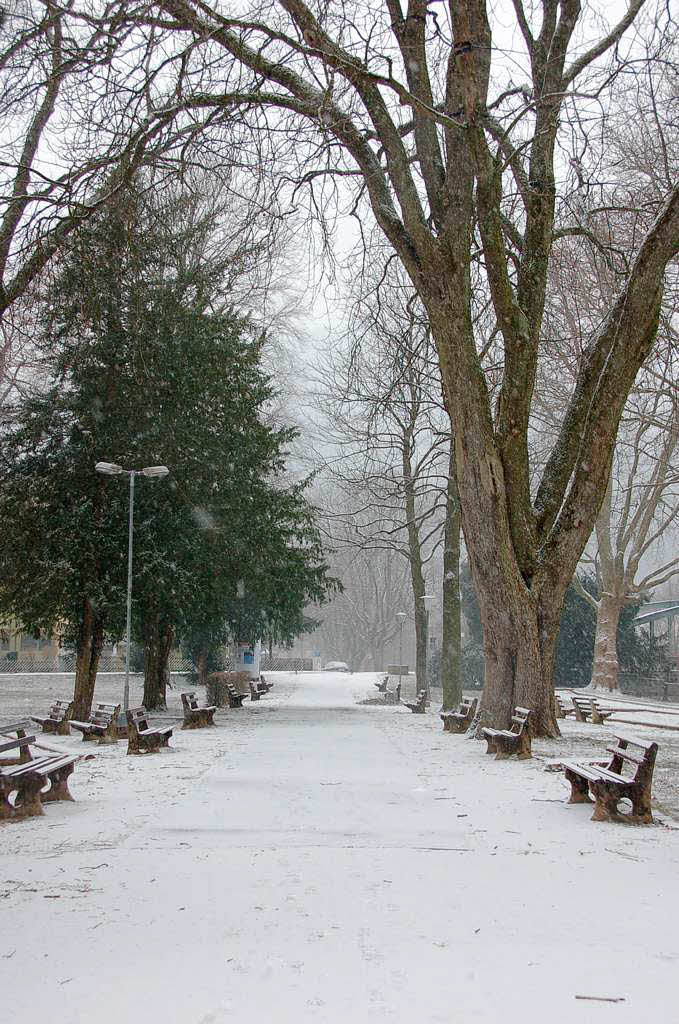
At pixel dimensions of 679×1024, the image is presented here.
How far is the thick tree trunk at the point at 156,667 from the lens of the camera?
26.8 metres

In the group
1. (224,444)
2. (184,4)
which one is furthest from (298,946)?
(224,444)

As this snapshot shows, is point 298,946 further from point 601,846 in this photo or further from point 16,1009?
point 601,846

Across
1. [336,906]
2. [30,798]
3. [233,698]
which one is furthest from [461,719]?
[336,906]

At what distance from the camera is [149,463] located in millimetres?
22547

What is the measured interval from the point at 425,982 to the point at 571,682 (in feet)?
133

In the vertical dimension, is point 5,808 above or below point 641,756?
below

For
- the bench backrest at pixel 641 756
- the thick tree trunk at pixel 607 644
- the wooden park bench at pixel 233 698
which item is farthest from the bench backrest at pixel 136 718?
the thick tree trunk at pixel 607 644

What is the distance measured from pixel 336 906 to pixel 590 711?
19526 millimetres

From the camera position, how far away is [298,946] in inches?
179

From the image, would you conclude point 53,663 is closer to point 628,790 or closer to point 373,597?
point 373,597

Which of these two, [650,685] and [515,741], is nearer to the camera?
[515,741]

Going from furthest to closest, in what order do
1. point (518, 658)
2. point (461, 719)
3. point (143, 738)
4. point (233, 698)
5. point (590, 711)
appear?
point (233, 698) → point (590, 711) → point (461, 719) → point (518, 658) → point (143, 738)

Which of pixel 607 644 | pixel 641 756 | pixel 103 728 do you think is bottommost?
pixel 103 728

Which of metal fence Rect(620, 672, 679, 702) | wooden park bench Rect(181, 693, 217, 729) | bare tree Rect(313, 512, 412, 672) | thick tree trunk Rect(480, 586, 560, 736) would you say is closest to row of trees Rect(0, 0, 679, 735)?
thick tree trunk Rect(480, 586, 560, 736)
